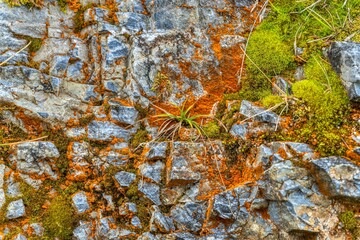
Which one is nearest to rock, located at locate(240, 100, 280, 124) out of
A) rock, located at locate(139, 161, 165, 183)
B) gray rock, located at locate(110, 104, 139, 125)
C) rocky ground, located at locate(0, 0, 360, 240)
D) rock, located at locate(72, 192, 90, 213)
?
rocky ground, located at locate(0, 0, 360, 240)

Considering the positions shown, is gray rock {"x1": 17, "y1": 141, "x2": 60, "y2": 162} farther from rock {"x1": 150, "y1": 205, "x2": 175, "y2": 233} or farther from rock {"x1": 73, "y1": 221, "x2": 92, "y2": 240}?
rock {"x1": 150, "y1": 205, "x2": 175, "y2": 233}

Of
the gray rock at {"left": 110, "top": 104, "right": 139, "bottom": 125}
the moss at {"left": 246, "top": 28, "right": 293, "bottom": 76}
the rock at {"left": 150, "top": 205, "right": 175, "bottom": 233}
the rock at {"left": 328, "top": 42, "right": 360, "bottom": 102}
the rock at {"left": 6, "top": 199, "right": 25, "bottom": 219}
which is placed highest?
the rock at {"left": 328, "top": 42, "right": 360, "bottom": 102}

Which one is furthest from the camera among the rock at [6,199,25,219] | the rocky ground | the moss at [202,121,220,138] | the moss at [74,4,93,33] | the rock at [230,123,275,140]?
the moss at [74,4,93,33]

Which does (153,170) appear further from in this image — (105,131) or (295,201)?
(295,201)

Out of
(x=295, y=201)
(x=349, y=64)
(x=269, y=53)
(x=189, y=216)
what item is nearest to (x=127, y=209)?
(x=189, y=216)

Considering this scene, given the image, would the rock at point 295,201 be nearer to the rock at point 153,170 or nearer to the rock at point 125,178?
the rock at point 153,170

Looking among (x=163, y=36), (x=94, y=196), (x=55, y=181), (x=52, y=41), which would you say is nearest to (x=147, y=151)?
(x=94, y=196)
